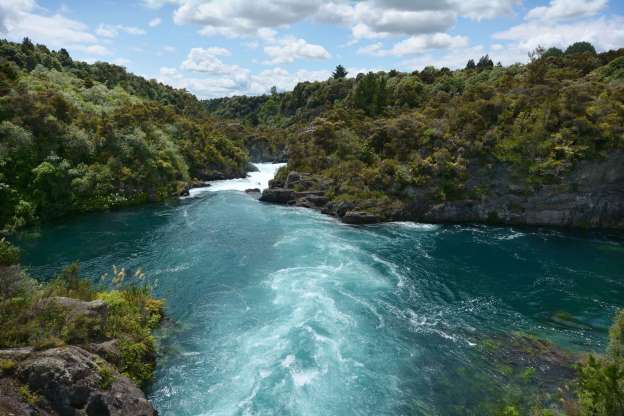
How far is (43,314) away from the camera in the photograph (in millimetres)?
19406

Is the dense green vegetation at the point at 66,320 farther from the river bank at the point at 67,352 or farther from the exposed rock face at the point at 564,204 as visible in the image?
the exposed rock face at the point at 564,204

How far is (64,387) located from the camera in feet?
53.8

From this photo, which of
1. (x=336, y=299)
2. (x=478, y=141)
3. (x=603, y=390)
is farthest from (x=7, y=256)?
(x=478, y=141)

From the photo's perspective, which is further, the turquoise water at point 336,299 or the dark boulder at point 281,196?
the dark boulder at point 281,196

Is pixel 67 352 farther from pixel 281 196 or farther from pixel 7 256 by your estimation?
pixel 281 196

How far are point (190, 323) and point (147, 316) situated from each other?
9.95ft

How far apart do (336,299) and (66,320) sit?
62.8 feet

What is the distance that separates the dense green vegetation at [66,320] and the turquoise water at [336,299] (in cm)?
166

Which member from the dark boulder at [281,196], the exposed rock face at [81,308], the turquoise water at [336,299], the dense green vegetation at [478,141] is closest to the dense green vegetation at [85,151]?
the turquoise water at [336,299]

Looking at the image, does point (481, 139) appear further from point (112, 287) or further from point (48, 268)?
point (48, 268)

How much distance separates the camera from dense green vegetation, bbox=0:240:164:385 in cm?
1812

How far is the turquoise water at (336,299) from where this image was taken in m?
21.7

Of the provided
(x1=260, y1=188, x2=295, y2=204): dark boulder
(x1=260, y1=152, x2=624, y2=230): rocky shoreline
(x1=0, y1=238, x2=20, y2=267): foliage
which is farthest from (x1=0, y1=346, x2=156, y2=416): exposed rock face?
(x1=260, y1=188, x2=295, y2=204): dark boulder

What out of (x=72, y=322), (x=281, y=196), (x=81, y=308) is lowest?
(x=281, y=196)
